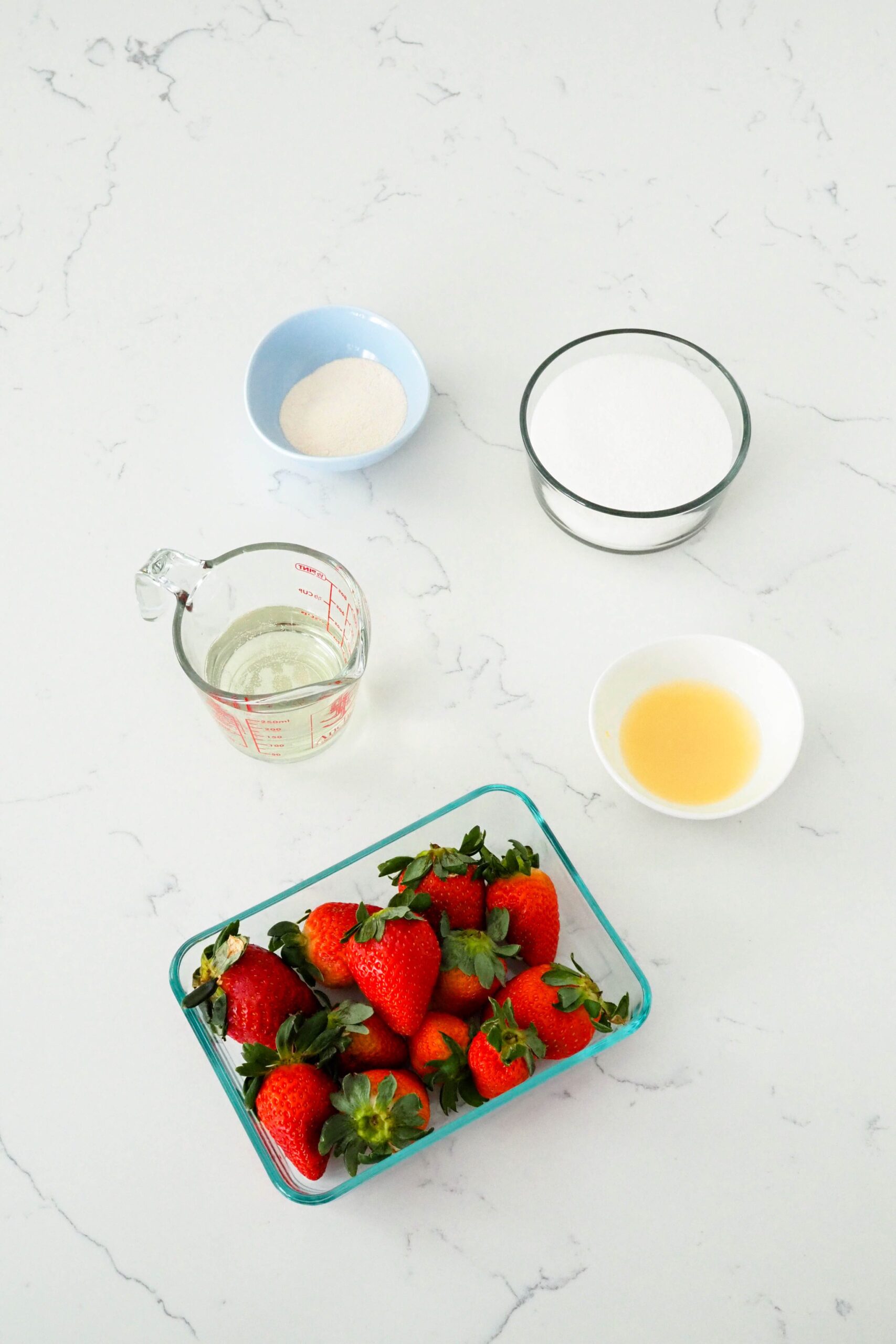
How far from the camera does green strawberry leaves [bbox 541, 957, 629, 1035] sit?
85 centimetres

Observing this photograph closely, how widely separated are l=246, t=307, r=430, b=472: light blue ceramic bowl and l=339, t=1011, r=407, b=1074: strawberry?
599 millimetres

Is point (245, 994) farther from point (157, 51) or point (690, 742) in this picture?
point (157, 51)

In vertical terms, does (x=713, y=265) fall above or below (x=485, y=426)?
above

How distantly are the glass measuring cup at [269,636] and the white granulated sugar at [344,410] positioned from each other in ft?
0.69

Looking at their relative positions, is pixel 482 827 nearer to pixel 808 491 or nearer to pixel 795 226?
pixel 808 491

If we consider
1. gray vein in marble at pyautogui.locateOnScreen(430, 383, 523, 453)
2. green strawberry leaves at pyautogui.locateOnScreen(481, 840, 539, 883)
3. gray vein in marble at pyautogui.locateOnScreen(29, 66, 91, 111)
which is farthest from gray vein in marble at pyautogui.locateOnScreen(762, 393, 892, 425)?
gray vein in marble at pyautogui.locateOnScreen(29, 66, 91, 111)

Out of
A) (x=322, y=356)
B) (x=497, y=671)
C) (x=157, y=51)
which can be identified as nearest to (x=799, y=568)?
(x=497, y=671)

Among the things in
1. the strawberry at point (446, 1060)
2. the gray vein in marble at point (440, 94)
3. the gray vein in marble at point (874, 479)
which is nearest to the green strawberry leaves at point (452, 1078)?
the strawberry at point (446, 1060)

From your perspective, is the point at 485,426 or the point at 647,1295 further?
the point at 485,426

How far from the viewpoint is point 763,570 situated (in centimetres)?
116

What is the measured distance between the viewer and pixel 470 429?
1.23 meters

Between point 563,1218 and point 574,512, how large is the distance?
0.68 m

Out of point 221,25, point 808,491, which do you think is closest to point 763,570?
point 808,491

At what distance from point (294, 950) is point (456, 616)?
408 mm
